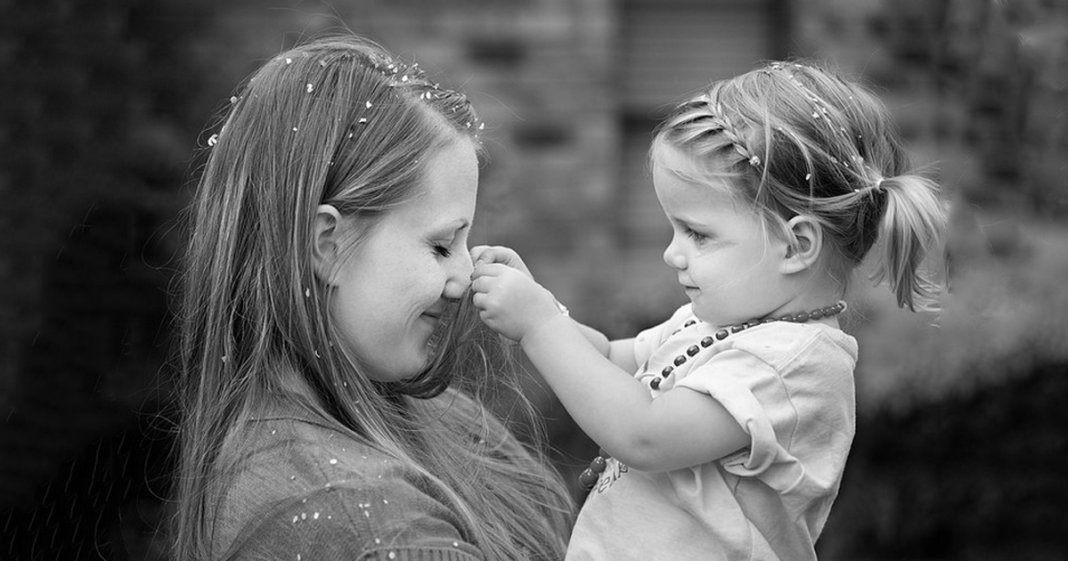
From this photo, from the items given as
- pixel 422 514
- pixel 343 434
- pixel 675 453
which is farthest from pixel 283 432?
pixel 675 453

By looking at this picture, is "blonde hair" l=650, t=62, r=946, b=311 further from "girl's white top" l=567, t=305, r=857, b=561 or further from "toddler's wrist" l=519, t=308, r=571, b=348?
"toddler's wrist" l=519, t=308, r=571, b=348

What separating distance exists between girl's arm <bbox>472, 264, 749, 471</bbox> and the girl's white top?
0.04 metres

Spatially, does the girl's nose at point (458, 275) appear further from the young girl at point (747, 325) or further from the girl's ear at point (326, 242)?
the girl's ear at point (326, 242)

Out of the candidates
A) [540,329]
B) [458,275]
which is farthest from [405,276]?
[540,329]

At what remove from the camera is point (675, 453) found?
75.5 inches

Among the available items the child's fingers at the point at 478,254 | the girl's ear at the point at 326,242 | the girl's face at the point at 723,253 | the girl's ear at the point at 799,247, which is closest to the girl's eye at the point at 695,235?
the girl's face at the point at 723,253

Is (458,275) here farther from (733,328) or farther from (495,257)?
(733,328)

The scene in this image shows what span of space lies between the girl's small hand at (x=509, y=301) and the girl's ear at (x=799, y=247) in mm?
381

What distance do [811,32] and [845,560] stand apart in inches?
103

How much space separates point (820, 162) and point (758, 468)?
50 centimetres

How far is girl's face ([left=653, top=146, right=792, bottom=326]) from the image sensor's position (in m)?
2.03

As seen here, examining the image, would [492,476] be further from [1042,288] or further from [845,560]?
[1042,288]

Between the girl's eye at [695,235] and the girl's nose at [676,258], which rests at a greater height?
the girl's eye at [695,235]

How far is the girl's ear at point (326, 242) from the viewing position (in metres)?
1.91
